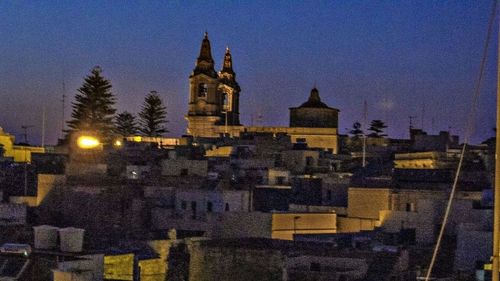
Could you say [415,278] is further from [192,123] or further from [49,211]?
[192,123]

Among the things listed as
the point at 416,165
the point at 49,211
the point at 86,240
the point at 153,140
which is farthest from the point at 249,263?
the point at 153,140

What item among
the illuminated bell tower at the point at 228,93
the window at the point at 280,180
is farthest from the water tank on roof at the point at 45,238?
the illuminated bell tower at the point at 228,93

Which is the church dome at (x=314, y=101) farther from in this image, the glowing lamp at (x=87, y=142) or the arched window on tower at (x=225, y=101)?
the glowing lamp at (x=87, y=142)

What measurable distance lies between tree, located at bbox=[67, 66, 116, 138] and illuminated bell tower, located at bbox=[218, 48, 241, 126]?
5406 millimetres

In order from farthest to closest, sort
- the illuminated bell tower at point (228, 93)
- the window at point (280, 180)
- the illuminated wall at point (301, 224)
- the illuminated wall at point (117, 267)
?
the illuminated bell tower at point (228, 93)
the window at point (280, 180)
the illuminated wall at point (301, 224)
the illuminated wall at point (117, 267)

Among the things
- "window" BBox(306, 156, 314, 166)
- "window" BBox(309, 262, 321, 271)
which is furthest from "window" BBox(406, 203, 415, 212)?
"window" BBox(306, 156, 314, 166)

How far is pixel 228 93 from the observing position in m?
50.0

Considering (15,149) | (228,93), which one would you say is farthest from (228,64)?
(15,149)

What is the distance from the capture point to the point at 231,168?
1192 inches

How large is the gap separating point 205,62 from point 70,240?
1126 inches

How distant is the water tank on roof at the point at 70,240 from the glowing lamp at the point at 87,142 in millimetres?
16877

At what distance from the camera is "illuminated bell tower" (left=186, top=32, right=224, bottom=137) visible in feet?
155

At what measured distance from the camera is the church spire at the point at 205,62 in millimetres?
47969

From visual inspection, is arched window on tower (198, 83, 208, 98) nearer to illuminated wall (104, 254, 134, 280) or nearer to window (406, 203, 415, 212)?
window (406, 203, 415, 212)
